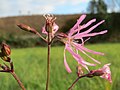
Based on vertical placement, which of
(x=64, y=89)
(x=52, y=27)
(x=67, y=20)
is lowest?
(x=64, y=89)

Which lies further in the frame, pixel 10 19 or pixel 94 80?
pixel 10 19

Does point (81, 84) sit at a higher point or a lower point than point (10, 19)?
lower

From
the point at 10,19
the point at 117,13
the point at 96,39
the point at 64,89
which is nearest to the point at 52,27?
the point at 64,89

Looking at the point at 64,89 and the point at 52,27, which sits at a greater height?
the point at 52,27

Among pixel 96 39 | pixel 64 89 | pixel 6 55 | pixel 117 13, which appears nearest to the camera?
pixel 6 55

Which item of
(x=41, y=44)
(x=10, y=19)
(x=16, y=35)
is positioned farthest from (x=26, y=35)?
(x=10, y=19)

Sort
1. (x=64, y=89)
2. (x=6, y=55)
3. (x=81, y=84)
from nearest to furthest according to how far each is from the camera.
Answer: (x=6, y=55) < (x=64, y=89) < (x=81, y=84)

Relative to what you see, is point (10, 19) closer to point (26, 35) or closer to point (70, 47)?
point (26, 35)

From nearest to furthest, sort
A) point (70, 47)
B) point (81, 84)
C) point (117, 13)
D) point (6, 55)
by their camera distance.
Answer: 1. point (70, 47)
2. point (6, 55)
3. point (81, 84)
4. point (117, 13)

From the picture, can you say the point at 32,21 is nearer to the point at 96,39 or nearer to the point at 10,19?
the point at 10,19
